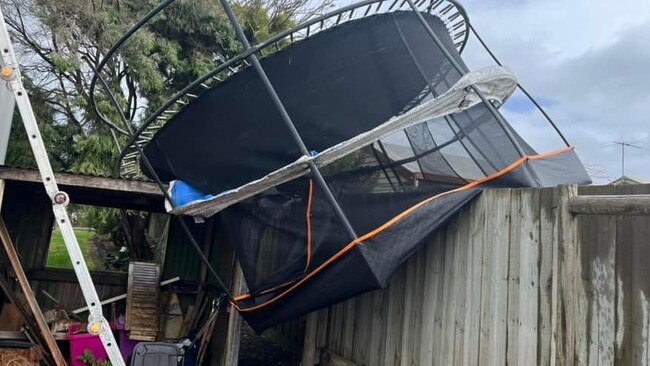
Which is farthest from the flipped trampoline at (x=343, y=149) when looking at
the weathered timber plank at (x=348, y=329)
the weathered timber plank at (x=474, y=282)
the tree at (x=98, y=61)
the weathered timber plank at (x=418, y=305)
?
the tree at (x=98, y=61)

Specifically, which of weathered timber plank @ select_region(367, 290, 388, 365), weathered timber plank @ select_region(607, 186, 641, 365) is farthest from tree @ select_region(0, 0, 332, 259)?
weathered timber plank @ select_region(607, 186, 641, 365)

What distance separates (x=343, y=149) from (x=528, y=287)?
3.90 ft

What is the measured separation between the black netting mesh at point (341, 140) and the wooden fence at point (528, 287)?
32cm

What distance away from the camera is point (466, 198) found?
272 centimetres

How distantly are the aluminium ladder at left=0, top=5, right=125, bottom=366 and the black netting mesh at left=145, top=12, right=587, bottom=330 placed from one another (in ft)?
2.82

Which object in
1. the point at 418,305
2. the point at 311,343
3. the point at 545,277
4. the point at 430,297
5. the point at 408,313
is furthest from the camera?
the point at 311,343

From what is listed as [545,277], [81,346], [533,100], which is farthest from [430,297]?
[81,346]

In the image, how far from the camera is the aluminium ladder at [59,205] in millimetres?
3186

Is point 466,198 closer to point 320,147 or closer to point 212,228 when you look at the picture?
point 320,147

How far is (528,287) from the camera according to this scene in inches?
90.4

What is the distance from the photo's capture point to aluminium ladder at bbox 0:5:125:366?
3.19 m

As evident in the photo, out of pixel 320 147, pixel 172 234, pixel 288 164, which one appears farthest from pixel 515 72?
pixel 172 234

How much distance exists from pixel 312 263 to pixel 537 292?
1237 millimetres

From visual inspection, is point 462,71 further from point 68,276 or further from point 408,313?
point 68,276
